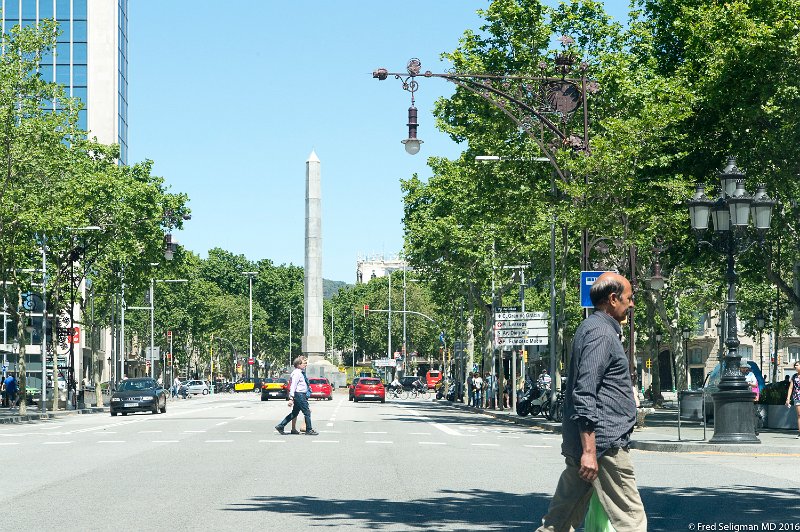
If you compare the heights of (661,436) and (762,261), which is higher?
(762,261)

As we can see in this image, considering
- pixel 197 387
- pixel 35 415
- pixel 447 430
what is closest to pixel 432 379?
pixel 197 387

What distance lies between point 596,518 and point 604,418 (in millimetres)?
690

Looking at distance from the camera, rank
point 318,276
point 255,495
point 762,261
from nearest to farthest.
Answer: point 255,495, point 762,261, point 318,276

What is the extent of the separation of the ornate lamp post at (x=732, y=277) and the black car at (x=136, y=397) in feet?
93.3

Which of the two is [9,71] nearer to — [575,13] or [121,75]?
[575,13]

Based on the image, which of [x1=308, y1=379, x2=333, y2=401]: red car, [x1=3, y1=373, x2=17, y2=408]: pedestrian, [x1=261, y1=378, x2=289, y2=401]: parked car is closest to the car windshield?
[x1=3, y1=373, x2=17, y2=408]: pedestrian

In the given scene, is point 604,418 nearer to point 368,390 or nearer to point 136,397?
point 136,397

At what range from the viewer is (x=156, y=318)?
10719 centimetres

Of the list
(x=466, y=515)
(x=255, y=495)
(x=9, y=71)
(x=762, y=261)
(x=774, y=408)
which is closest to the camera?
(x=466, y=515)

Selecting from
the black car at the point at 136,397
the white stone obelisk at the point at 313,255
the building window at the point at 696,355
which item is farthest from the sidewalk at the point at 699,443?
the building window at the point at 696,355

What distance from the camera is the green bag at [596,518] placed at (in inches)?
295

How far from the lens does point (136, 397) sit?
48.0 meters

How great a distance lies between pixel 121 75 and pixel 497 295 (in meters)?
42.4

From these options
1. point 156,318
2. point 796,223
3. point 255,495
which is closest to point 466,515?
point 255,495
